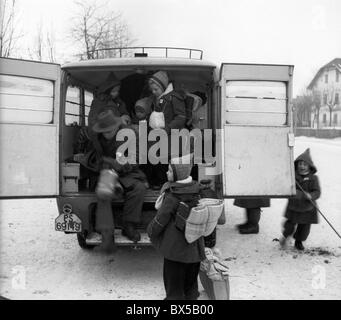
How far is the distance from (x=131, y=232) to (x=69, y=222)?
2.35ft

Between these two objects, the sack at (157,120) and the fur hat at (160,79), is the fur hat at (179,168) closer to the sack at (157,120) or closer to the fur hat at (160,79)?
the sack at (157,120)

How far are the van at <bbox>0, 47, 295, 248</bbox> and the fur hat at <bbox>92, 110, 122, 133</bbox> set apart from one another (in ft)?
1.65

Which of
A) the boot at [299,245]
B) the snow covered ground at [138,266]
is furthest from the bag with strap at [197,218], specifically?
the boot at [299,245]

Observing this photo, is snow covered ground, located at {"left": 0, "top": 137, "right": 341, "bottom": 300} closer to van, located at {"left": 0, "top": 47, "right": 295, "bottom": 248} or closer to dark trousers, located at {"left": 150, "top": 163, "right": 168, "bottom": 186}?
van, located at {"left": 0, "top": 47, "right": 295, "bottom": 248}

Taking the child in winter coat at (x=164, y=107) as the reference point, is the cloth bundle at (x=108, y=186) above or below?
below

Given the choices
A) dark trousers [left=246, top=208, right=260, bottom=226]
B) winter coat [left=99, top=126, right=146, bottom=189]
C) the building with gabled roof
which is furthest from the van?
the building with gabled roof

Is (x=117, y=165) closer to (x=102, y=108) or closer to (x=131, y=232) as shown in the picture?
(x=131, y=232)

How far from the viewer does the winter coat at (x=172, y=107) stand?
18.5ft

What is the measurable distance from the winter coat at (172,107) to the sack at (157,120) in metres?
0.07

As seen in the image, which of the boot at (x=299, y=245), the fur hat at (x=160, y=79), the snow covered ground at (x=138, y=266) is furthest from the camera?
the boot at (x=299, y=245)

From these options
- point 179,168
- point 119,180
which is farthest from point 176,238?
point 119,180

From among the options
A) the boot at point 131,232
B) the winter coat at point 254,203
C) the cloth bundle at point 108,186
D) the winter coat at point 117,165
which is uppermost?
the winter coat at point 117,165
